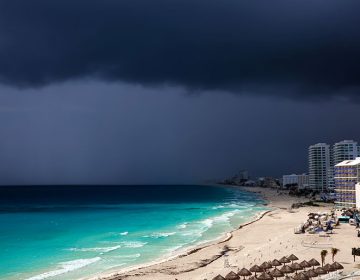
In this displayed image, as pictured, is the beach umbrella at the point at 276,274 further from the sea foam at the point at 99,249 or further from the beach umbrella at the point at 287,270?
the sea foam at the point at 99,249

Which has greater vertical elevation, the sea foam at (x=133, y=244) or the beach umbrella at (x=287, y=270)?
the beach umbrella at (x=287, y=270)

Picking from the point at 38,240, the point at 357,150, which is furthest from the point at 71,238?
the point at 357,150

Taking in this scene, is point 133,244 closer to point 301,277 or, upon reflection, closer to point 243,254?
point 243,254

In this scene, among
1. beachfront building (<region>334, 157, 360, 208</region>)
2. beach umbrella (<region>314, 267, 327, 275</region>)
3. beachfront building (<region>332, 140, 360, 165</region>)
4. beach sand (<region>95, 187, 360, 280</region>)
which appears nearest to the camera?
beach umbrella (<region>314, 267, 327, 275</region>)

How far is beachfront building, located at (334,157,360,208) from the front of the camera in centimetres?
8158

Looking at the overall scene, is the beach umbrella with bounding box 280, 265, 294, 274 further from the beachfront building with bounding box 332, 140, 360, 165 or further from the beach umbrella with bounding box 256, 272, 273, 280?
the beachfront building with bounding box 332, 140, 360, 165

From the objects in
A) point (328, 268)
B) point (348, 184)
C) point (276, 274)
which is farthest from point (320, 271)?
point (348, 184)

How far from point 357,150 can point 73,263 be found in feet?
550

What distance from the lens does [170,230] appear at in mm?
64375

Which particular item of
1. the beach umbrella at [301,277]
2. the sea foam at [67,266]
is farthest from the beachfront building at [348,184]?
the beach umbrella at [301,277]

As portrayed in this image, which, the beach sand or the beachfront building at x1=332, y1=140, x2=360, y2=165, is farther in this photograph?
the beachfront building at x1=332, y1=140, x2=360, y2=165

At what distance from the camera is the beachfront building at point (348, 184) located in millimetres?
81581

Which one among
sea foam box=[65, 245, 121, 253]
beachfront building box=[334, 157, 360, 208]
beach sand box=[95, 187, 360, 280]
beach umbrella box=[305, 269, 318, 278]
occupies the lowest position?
sea foam box=[65, 245, 121, 253]

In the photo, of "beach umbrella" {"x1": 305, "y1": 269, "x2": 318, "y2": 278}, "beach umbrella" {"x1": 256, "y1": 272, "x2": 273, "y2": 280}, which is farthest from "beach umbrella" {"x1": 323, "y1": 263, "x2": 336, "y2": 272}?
"beach umbrella" {"x1": 256, "y1": 272, "x2": 273, "y2": 280}
